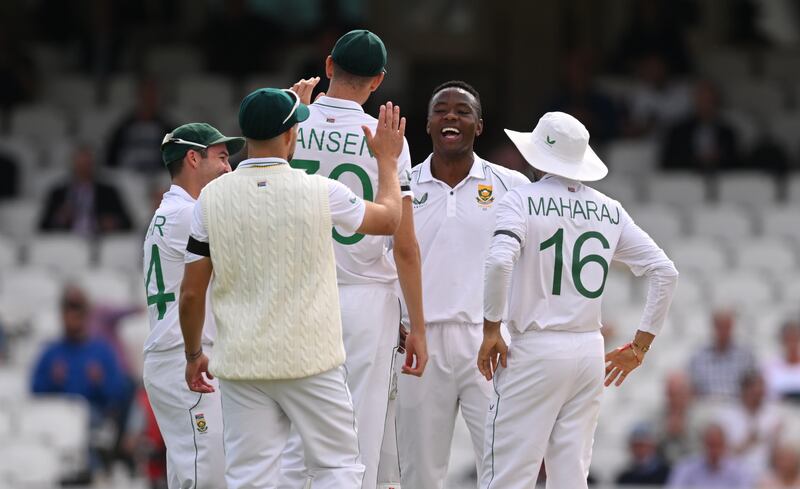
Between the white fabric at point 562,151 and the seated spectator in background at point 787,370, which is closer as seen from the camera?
the white fabric at point 562,151

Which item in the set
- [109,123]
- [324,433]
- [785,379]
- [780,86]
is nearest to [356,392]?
[324,433]

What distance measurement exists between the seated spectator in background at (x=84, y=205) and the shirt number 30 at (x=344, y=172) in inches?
272

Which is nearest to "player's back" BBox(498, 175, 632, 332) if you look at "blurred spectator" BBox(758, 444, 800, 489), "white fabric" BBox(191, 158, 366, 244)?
"white fabric" BBox(191, 158, 366, 244)

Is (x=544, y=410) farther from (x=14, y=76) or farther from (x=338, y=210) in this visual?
(x=14, y=76)

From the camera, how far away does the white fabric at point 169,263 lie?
267 inches

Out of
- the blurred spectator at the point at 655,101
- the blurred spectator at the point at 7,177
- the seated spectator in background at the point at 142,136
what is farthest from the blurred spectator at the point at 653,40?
the blurred spectator at the point at 7,177

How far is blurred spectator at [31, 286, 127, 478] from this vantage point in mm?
11352

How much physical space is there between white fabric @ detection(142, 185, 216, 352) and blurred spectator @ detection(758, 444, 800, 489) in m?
5.04

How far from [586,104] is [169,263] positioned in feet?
27.5

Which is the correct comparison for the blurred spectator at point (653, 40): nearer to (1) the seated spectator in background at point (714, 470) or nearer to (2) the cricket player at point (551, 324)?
(1) the seated spectator in background at point (714, 470)

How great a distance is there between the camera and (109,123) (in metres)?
15.1

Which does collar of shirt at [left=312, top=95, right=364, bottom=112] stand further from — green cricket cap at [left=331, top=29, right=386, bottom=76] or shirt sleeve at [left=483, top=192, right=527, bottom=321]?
shirt sleeve at [left=483, top=192, right=527, bottom=321]

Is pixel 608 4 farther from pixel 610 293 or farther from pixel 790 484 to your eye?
pixel 790 484

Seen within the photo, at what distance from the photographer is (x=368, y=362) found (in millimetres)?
6652
